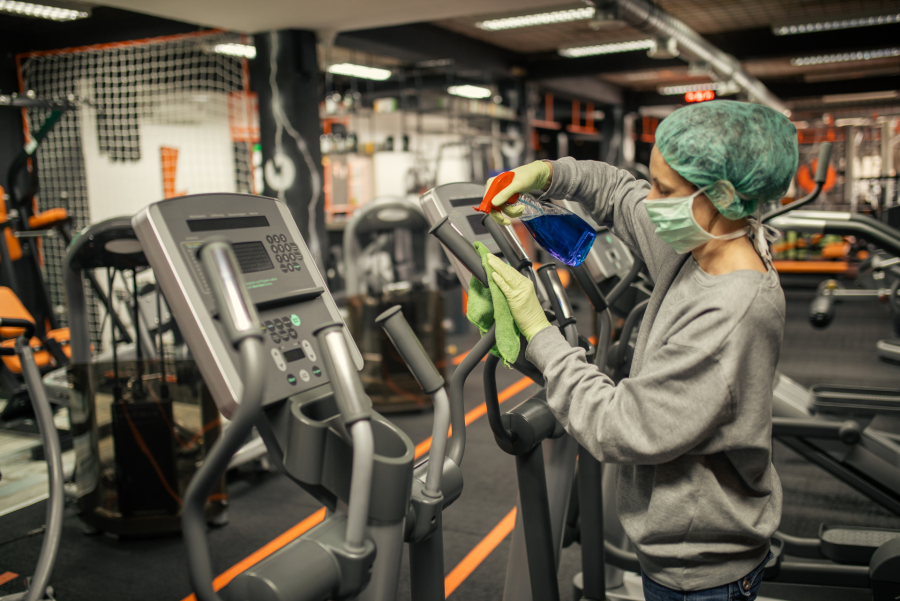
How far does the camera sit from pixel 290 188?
16.0ft

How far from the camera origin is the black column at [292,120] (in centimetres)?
475

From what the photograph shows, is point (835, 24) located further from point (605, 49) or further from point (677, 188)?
point (677, 188)

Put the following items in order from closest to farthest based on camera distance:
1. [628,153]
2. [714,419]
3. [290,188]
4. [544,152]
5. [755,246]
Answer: [714,419] → [755,246] → [290,188] → [544,152] → [628,153]

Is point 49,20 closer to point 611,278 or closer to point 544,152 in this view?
point 611,278

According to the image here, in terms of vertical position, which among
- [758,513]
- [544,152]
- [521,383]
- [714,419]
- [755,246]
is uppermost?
[544,152]

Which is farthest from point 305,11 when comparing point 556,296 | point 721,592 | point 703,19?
point 703,19

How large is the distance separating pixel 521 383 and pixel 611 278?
2744 millimetres

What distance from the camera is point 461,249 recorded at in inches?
48.8

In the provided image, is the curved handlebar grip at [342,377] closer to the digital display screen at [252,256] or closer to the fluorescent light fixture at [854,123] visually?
the digital display screen at [252,256]

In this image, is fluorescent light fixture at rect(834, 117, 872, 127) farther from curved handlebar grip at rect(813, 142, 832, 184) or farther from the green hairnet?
the green hairnet

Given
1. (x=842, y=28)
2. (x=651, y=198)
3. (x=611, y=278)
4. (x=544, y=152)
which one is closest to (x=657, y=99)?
(x=544, y=152)

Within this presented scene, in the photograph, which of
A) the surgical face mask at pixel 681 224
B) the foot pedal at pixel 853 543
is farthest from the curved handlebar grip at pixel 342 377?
the foot pedal at pixel 853 543

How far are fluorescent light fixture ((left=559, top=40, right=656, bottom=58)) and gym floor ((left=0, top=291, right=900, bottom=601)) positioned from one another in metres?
6.14

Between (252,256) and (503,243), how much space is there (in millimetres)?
509
